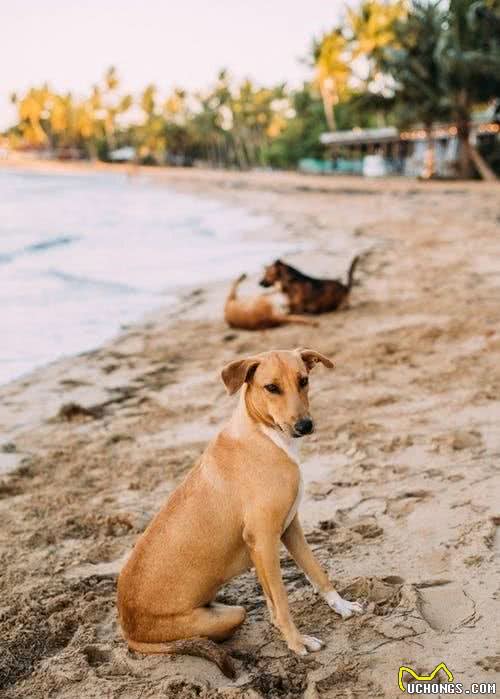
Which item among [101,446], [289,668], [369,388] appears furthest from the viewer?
[369,388]

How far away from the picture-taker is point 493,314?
791 centimetres

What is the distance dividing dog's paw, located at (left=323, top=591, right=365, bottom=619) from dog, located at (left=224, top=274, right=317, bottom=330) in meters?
5.96

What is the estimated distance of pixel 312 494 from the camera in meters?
4.22

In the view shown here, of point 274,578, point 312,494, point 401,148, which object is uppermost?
point 401,148

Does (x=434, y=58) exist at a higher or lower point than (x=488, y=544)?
higher

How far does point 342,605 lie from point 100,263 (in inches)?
647

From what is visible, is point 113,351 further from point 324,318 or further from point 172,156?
point 172,156

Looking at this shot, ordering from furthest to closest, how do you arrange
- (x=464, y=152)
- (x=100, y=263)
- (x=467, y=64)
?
(x=464, y=152) < (x=467, y=64) < (x=100, y=263)

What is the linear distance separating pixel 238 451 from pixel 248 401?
9.3 inches

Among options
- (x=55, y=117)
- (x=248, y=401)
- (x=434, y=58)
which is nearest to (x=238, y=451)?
(x=248, y=401)

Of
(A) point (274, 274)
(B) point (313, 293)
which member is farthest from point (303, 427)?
(A) point (274, 274)

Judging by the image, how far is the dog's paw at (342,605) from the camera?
300 cm

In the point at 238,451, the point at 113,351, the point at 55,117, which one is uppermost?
the point at 55,117

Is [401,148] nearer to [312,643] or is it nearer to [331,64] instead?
[331,64]
